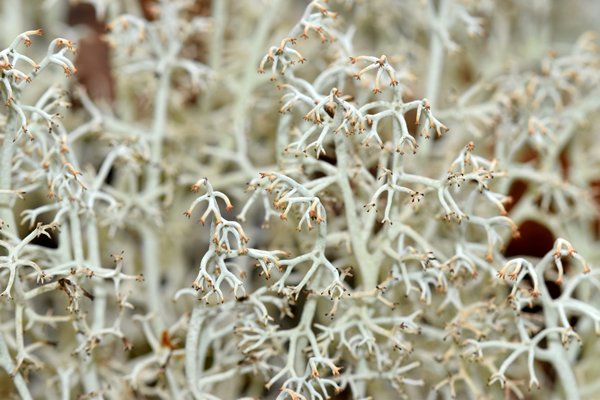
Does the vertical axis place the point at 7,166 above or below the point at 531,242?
above

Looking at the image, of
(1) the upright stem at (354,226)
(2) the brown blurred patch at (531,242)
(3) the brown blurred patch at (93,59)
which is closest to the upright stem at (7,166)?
(1) the upright stem at (354,226)

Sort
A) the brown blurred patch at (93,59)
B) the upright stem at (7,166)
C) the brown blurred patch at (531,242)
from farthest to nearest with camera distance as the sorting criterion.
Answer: the brown blurred patch at (93,59)
the brown blurred patch at (531,242)
the upright stem at (7,166)

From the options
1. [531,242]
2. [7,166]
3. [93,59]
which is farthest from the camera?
[93,59]

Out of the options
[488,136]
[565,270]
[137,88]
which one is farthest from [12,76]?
[565,270]

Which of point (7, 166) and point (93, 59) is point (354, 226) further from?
point (93, 59)

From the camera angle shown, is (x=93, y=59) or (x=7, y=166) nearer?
(x=7, y=166)

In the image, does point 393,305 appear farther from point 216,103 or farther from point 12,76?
point 216,103

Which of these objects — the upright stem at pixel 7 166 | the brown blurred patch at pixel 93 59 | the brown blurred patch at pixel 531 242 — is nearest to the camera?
the upright stem at pixel 7 166

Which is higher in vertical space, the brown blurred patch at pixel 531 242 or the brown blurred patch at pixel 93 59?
the brown blurred patch at pixel 93 59

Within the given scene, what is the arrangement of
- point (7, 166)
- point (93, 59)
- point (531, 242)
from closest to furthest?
point (7, 166), point (531, 242), point (93, 59)

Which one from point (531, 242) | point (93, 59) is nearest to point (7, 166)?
point (93, 59)

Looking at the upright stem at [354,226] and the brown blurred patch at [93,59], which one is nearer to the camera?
the upright stem at [354,226]

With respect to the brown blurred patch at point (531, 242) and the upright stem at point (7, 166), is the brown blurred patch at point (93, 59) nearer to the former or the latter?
the upright stem at point (7, 166)
